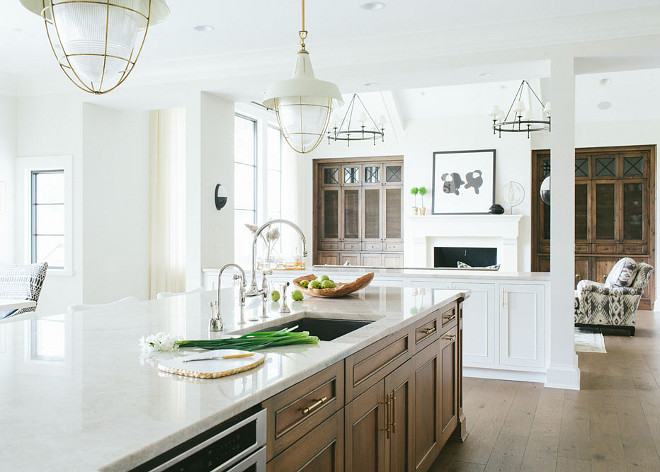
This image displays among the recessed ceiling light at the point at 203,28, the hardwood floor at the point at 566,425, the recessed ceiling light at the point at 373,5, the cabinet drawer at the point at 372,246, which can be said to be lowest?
the hardwood floor at the point at 566,425

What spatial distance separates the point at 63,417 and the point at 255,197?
851cm

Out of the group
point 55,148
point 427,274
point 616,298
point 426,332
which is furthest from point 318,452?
point 616,298

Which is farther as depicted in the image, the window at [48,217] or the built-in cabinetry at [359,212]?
the built-in cabinetry at [359,212]

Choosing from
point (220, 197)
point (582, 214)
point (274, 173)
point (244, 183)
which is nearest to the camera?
point (220, 197)

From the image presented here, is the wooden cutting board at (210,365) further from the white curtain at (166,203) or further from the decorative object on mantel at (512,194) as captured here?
the decorative object on mantel at (512,194)

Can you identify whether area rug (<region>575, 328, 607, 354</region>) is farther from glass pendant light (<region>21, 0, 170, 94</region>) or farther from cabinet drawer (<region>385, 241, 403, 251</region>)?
glass pendant light (<region>21, 0, 170, 94</region>)

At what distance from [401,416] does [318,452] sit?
0.82 metres

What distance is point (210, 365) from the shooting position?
1.61 m

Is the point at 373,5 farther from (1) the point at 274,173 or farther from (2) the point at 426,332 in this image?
(1) the point at 274,173

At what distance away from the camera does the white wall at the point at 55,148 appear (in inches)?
251

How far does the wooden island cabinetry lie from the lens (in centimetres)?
161

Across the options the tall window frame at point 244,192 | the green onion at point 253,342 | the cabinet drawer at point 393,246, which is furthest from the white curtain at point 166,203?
the green onion at point 253,342

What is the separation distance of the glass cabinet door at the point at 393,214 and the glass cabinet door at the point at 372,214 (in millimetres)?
152

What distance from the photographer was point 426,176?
10.4 meters
